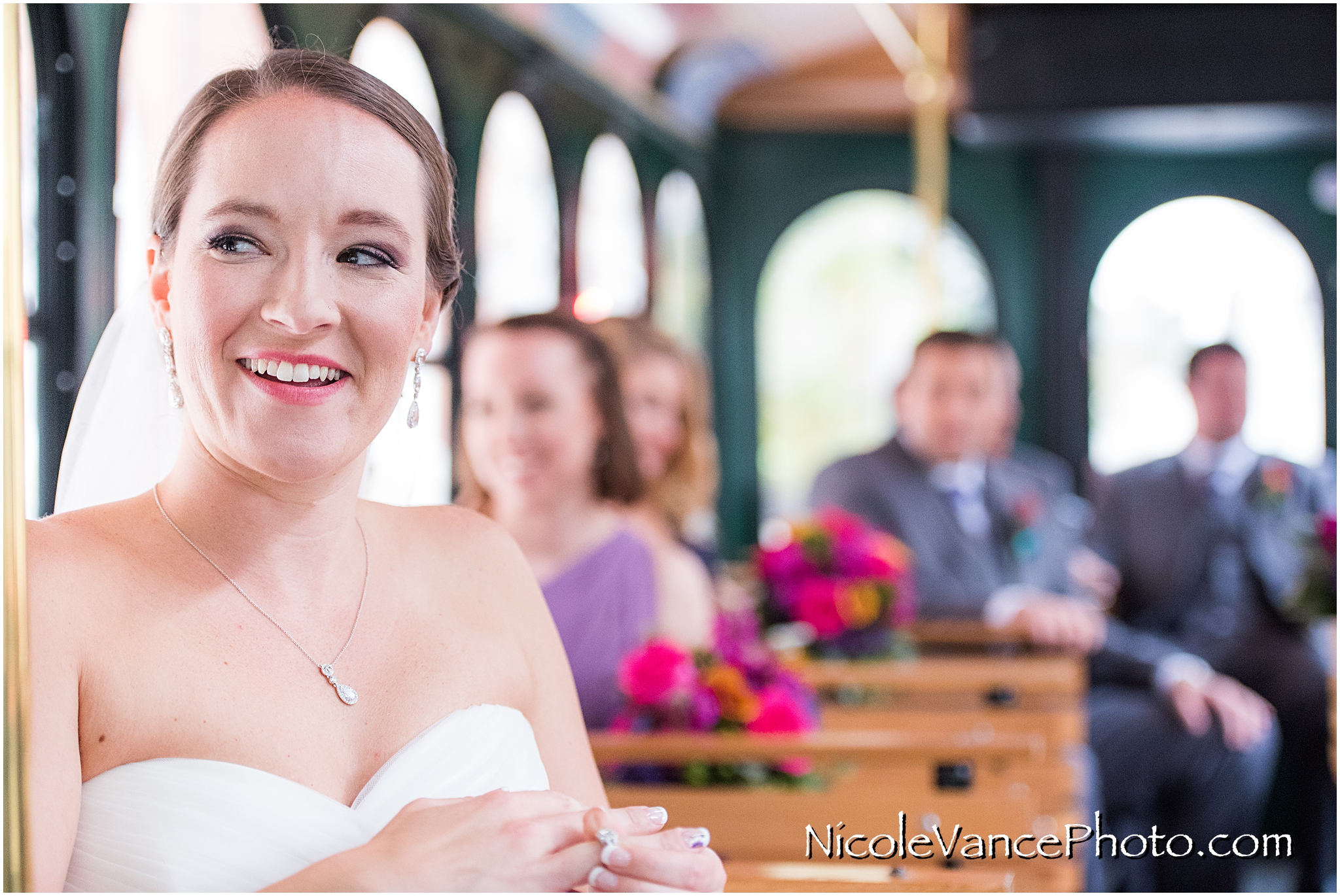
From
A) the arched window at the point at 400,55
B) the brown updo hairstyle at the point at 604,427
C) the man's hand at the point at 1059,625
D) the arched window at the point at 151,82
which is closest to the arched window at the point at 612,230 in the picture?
the arched window at the point at 400,55

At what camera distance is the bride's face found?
1.14 metres

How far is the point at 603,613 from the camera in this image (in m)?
3.17

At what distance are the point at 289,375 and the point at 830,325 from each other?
8.29 metres

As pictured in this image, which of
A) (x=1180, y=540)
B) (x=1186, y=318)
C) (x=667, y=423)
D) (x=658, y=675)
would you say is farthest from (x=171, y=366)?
(x=1186, y=318)

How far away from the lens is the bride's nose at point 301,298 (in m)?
1.13

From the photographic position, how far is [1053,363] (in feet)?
28.5

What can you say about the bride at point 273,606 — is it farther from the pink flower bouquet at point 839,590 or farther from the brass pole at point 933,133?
the brass pole at point 933,133

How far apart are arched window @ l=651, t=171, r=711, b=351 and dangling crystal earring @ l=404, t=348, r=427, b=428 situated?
6.34 meters

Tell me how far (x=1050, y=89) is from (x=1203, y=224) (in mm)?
3163

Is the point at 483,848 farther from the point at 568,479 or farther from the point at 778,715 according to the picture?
the point at 568,479

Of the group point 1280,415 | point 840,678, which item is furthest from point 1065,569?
point 1280,415

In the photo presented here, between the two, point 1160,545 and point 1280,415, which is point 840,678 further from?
point 1280,415

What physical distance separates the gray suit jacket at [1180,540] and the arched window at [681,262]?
3.16 metres

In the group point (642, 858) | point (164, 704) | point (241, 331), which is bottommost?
point (642, 858)
